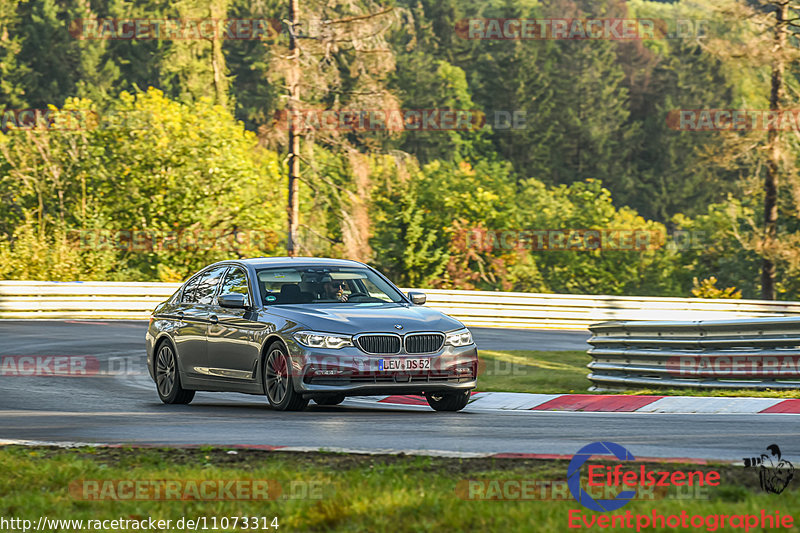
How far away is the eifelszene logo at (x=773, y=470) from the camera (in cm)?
668

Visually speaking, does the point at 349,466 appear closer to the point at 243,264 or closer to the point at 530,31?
the point at 243,264

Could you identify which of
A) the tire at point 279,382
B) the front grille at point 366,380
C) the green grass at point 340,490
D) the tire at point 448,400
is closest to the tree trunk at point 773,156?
the tire at point 448,400

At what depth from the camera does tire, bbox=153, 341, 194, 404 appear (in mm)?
13383

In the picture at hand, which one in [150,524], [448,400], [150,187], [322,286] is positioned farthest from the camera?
[150,187]

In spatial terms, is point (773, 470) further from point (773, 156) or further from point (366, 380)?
point (773, 156)

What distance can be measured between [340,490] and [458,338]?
538cm

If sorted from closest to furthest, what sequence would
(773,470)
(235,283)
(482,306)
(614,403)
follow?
(773,470)
(235,283)
(614,403)
(482,306)

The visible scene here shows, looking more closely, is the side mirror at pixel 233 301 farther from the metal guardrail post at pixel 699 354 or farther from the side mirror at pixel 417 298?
the metal guardrail post at pixel 699 354

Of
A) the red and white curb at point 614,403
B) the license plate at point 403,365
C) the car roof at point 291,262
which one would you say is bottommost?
the red and white curb at point 614,403

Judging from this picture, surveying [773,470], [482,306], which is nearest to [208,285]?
[773,470]

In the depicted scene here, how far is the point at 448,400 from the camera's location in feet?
40.8

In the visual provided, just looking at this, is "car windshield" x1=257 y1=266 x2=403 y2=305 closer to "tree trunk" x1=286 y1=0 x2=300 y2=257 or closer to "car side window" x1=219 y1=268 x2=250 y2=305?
"car side window" x1=219 y1=268 x2=250 y2=305

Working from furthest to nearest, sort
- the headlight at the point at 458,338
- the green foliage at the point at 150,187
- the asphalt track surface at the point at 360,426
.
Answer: the green foliage at the point at 150,187 < the headlight at the point at 458,338 < the asphalt track surface at the point at 360,426

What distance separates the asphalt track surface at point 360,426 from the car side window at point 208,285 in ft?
3.87
